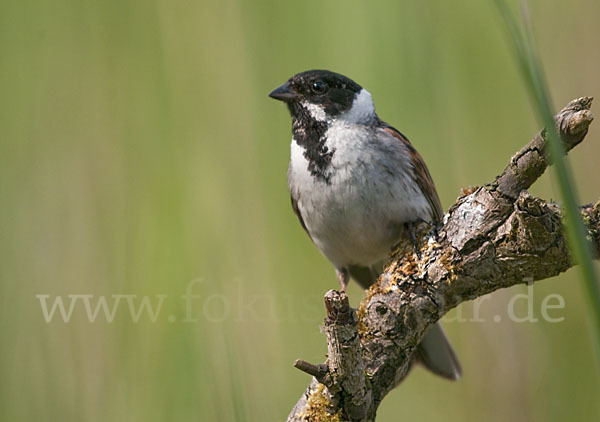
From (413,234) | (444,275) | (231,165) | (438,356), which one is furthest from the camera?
(231,165)

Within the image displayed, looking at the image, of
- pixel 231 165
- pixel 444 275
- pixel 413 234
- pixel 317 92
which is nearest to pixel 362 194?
pixel 413 234

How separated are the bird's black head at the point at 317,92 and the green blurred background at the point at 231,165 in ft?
1.70

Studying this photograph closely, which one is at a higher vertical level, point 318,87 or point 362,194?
point 318,87

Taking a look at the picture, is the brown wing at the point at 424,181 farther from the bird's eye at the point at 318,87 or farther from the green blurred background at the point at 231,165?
the green blurred background at the point at 231,165

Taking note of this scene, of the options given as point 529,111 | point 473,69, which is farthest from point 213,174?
point 529,111

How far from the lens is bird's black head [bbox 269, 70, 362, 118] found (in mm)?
2932

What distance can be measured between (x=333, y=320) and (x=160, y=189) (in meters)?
1.68

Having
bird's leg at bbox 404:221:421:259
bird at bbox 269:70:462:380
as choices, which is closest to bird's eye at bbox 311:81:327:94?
bird at bbox 269:70:462:380

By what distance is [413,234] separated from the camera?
93.8 inches

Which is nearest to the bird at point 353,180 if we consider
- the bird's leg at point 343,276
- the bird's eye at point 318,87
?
the bird's eye at point 318,87

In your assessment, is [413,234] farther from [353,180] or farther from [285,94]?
[285,94]

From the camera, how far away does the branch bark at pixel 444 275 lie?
5.48 ft

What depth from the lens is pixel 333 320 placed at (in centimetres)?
165

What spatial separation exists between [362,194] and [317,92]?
23.4 inches
